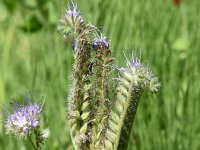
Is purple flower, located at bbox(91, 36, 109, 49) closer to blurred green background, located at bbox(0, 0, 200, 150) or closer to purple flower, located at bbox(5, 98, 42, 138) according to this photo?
purple flower, located at bbox(5, 98, 42, 138)

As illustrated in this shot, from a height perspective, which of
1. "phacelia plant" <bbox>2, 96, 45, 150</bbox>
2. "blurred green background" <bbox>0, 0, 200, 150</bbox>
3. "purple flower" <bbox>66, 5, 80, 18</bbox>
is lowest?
"phacelia plant" <bbox>2, 96, 45, 150</bbox>

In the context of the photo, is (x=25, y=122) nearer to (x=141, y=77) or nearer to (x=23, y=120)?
(x=23, y=120)

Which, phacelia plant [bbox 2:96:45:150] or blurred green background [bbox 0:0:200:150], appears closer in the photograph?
phacelia plant [bbox 2:96:45:150]

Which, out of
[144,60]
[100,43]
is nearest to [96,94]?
[100,43]

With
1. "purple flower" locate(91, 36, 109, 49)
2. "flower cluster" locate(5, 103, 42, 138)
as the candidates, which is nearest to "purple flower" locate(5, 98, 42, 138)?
"flower cluster" locate(5, 103, 42, 138)

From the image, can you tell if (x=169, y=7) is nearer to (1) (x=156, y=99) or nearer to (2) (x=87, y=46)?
(1) (x=156, y=99)

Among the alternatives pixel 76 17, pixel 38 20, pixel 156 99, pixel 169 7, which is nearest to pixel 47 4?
pixel 38 20

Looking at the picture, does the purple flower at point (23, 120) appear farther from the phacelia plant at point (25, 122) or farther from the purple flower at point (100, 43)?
the purple flower at point (100, 43)
